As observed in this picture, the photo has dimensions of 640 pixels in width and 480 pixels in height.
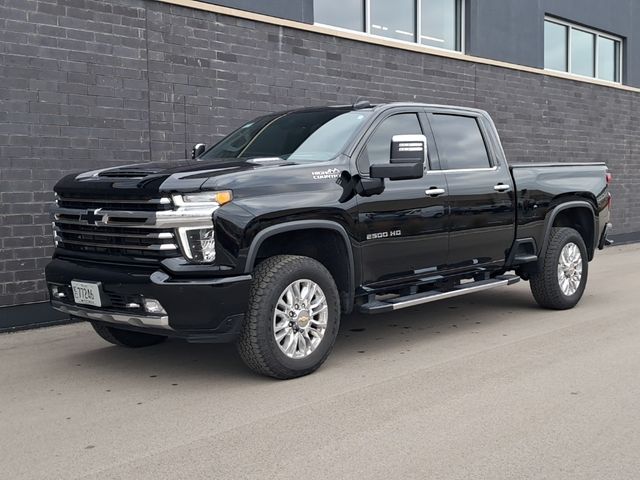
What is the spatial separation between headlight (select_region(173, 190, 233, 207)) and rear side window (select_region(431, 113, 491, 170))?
8.10 feet

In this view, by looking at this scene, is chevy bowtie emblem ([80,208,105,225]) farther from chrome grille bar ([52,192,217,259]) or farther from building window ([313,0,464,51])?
building window ([313,0,464,51])

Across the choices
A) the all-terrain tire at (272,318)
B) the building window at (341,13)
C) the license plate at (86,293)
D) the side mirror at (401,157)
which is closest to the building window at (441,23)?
the building window at (341,13)

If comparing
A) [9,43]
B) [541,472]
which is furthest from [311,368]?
[9,43]

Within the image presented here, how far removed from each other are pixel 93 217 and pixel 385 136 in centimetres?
244

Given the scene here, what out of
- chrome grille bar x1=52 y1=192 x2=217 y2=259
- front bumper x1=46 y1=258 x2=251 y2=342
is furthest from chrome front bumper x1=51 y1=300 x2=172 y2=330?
chrome grille bar x1=52 y1=192 x2=217 y2=259

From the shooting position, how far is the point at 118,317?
16.4 feet

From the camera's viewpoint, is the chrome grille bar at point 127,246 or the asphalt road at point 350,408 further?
the chrome grille bar at point 127,246

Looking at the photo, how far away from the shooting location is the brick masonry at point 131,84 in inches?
306

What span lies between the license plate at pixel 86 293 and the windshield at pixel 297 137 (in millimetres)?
1725

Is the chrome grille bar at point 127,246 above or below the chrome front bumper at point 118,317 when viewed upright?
above

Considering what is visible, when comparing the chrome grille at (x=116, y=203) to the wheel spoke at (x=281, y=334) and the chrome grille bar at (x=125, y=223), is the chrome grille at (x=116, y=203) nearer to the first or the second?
the chrome grille bar at (x=125, y=223)

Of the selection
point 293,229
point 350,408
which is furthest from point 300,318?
point 350,408

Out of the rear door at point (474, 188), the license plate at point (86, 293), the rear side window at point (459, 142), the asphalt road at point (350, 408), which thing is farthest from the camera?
the rear side window at point (459, 142)

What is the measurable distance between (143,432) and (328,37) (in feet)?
26.8
